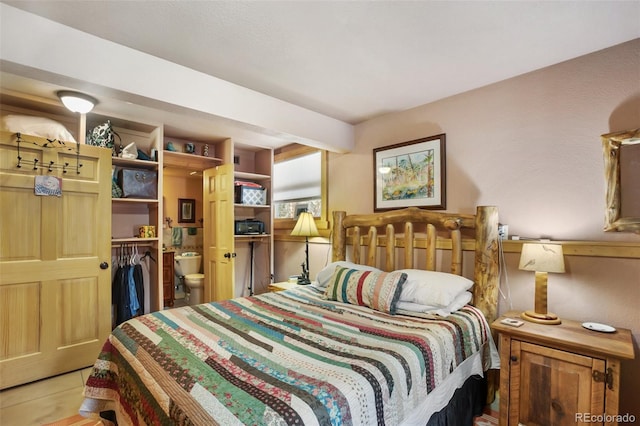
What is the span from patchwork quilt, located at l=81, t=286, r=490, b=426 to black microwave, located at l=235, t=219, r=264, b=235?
5.86 feet

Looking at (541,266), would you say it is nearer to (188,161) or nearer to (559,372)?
(559,372)

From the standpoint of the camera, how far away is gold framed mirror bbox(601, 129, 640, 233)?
174 cm

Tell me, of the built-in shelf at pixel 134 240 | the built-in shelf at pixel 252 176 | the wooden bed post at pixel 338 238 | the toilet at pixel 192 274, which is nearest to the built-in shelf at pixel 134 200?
the built-in shelf at pixel 134 240

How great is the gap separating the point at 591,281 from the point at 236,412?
221 centimetres

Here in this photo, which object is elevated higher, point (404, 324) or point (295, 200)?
point (295, 200)

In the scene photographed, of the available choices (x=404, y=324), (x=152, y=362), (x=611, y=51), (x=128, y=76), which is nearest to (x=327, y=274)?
(x=404, y=324)

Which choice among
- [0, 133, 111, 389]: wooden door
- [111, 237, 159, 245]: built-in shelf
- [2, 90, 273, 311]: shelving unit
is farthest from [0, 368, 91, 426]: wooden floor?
[111, 237, 159, 245]: built-in shelf

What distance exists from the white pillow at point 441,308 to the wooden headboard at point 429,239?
5.8 inches

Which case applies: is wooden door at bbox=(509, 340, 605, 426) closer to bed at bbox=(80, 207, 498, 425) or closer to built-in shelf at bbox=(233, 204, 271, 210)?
A: bed at bbox=(80, 207, 498, 425)

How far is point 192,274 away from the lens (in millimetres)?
4344

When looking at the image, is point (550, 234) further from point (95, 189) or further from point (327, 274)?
point (95, 189)

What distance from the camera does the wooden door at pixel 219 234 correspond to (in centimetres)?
354

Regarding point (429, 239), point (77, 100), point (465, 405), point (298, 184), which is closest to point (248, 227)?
point (298, 184)

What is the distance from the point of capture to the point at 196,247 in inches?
191
